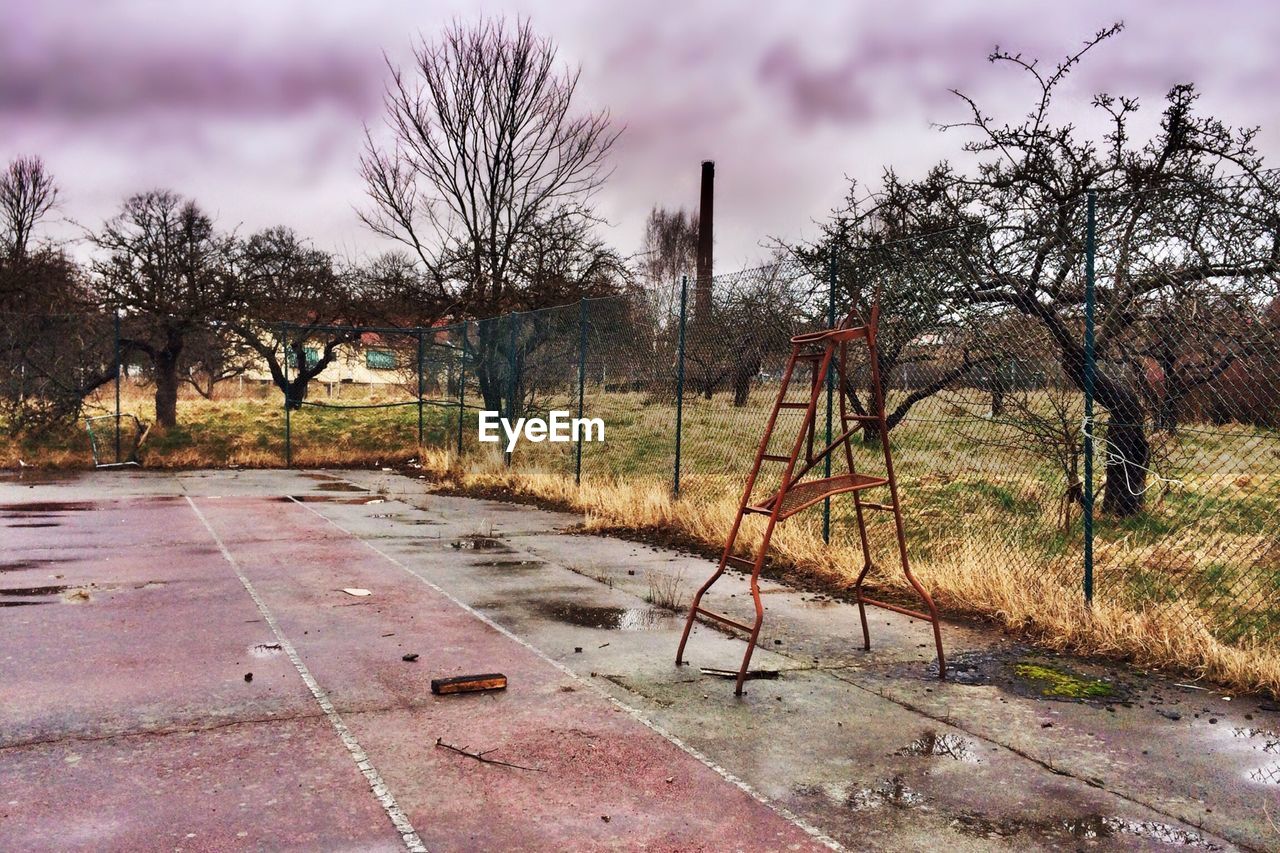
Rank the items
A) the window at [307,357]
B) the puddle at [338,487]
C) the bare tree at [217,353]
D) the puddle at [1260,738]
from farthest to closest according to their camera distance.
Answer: the window at [307,357], the bare tree at [217,353], the puddle at [338,487], the puddle at [1260,738]

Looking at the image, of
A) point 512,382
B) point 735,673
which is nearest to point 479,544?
point 735,673

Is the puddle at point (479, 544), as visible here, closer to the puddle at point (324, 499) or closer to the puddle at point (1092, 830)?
the puddle at point (324, 499)

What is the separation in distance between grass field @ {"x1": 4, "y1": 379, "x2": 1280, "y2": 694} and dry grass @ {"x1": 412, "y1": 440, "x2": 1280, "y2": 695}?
0.01 meters

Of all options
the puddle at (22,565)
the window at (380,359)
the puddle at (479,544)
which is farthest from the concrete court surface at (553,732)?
the window at (380,359)

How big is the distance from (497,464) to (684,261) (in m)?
42.2

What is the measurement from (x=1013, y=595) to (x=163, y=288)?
19916mm

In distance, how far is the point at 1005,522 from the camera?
29.7 feet

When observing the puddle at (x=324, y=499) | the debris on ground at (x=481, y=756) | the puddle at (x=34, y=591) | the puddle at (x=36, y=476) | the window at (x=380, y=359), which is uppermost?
the window at (x=380, y=359)

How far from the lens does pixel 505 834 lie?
3199mm

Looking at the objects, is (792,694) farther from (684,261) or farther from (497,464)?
(684,261)

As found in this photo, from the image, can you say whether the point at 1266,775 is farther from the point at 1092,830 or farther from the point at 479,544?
the point at 479,544

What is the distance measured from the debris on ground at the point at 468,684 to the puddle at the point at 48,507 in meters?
8.89

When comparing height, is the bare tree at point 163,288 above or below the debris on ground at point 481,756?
above

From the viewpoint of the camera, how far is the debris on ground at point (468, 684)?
4688mm
